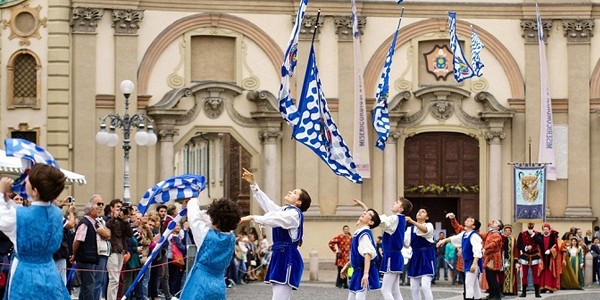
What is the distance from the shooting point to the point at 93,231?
69.1ft

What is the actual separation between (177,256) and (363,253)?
6479 mm

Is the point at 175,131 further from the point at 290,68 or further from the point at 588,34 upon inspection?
the point at 290,68

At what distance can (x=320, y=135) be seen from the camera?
2228cm

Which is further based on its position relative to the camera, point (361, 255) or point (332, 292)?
point (332, 292)

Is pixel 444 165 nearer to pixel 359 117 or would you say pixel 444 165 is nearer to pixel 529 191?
pixel 529 191

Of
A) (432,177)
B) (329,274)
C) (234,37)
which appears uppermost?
(234,37)

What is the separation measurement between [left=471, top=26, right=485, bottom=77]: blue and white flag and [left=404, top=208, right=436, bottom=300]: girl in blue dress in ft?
48.4

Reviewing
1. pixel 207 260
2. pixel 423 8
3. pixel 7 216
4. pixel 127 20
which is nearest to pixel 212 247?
pixel 207 260

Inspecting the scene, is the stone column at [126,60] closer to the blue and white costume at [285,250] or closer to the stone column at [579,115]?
the stone column at [579,115]

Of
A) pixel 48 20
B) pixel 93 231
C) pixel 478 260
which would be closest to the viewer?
pixel 93 231

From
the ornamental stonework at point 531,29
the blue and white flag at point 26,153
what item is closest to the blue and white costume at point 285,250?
the blue and white flag at point 26,153

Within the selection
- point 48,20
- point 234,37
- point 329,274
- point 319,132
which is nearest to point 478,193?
point 329,274

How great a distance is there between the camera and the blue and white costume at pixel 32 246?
12.9 m

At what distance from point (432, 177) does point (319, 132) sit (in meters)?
20.7
